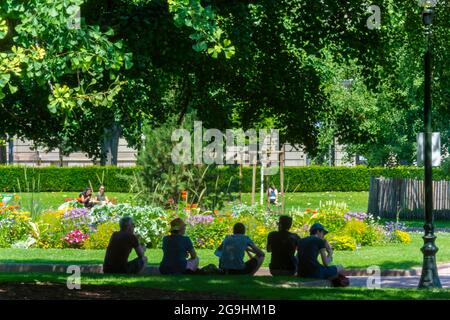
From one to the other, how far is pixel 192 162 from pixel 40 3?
1930 centimetres

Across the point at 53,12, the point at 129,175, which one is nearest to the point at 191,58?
the point at 53,12

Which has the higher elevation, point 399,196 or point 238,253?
point 399,196

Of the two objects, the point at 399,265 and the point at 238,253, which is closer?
the point at 238,253

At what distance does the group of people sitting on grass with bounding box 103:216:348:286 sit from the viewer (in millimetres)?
17469

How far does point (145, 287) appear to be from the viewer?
15.9m

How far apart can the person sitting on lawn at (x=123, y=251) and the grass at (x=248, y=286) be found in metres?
0.33

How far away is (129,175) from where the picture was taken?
56406 mm

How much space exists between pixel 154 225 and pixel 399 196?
64.4 feet

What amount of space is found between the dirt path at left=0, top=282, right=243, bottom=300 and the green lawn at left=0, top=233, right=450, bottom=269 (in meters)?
6.82

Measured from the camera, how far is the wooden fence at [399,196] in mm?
43656

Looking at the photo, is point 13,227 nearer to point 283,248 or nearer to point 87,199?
point 87,199
